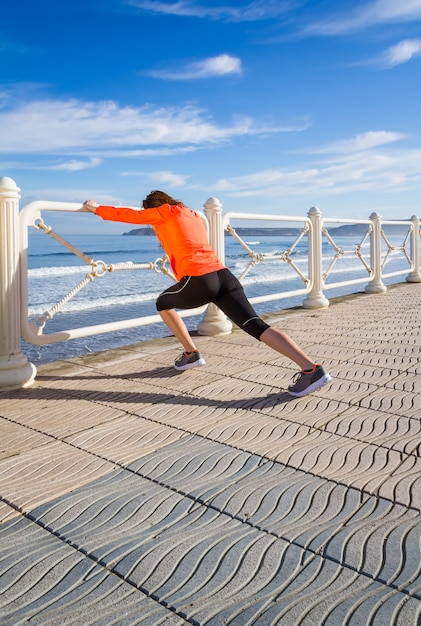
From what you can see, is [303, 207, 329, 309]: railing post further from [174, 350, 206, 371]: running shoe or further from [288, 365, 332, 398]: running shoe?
[288, 365, 332, 398]: running shoe

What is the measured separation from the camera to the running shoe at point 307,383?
3539 mm

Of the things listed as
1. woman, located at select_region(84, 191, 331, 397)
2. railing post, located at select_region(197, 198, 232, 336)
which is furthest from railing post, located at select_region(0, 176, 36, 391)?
railing post, located at select_region(197, 198, 232, 336)

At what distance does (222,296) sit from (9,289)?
147 centimetres

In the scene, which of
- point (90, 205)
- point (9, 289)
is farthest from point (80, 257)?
point (9, 289)

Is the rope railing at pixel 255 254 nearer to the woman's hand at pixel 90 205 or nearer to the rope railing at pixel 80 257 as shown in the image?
the rope railing at pixel 80 257

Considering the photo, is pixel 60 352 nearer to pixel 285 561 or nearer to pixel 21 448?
pixel 21 448

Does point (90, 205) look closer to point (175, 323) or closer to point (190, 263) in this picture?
point (190, 263)

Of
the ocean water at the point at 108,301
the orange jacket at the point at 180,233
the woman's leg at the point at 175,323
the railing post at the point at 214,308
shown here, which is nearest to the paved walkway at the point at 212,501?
the woman's leg at the point at 175,323

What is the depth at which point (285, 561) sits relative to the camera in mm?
1803

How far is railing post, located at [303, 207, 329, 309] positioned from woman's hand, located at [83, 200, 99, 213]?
4.21 metres

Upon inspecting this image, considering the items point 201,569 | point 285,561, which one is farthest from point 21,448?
point 285,561

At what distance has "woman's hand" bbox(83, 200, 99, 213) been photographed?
409 centimetres

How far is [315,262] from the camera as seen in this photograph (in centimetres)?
775

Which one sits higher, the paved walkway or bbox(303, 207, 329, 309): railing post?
bbox(303, 207, 329, 309): railing post
